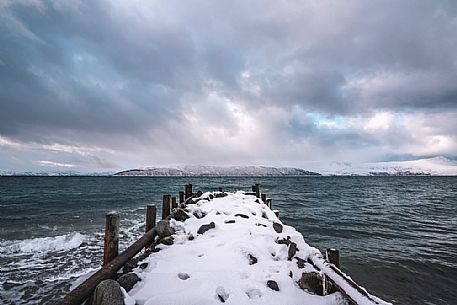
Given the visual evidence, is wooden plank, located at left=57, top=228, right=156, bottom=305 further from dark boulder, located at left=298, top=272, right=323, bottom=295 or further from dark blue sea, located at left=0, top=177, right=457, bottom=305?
dark boulder, located at left=298, top=272, right=323, bottom=295

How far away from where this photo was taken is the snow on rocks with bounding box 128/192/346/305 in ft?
13.3

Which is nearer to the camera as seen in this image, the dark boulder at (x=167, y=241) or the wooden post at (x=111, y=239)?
the wooden post at (x=111, y=239)

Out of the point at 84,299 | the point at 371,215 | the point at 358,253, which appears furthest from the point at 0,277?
the point at 371,215

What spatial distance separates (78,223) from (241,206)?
37.8ft

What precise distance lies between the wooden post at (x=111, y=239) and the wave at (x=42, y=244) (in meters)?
7.12

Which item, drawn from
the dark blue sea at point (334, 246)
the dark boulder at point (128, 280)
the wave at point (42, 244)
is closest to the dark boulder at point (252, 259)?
the dark boulder at point (128, 280)

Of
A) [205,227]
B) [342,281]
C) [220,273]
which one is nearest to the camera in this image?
[342,281]

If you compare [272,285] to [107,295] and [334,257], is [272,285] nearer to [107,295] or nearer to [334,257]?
[334,257]

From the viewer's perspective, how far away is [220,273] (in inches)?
188

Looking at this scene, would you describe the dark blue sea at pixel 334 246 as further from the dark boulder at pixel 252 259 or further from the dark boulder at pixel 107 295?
the dark boulder at pixel 252 259

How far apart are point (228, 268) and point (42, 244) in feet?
33.3

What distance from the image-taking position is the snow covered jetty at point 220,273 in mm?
3779

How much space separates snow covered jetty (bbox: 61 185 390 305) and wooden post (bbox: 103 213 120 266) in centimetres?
2

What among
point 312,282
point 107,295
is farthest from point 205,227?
point 107,295
